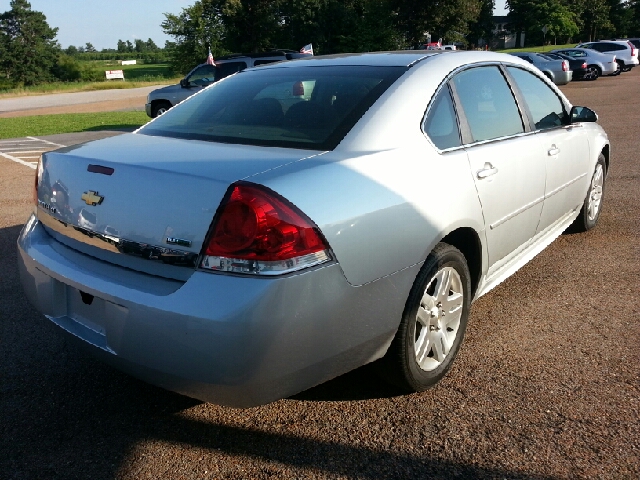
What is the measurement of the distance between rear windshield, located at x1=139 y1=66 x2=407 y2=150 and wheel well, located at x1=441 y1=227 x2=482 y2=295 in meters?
0.76

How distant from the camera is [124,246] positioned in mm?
2389

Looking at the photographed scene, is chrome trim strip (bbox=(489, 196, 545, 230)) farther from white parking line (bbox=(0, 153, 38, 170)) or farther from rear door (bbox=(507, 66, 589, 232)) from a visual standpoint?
white parking line (bbox=(0, 153, 38, 170))

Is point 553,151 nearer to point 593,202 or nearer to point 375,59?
point 375,59

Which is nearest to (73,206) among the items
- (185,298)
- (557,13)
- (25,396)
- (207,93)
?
(185,298)

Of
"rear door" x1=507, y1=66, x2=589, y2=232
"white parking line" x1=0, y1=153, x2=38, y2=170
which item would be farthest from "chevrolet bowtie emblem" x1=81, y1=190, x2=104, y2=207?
"white parking line" x1=0, y1=153, x2=38, y2=170

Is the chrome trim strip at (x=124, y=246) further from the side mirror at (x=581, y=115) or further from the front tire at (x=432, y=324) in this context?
the side mirror at (x=581, y=115)

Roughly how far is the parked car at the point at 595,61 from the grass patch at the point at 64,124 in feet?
70.6

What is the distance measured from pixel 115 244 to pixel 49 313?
565 mm

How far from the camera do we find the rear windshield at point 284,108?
2.81 m

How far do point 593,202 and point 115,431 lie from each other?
4.39 m

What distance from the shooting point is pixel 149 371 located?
2.33 m

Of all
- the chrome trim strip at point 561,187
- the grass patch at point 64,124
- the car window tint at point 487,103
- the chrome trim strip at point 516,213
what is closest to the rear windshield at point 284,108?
the car window tint at point 487,103

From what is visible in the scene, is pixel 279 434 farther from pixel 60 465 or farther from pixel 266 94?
pixel 266 94

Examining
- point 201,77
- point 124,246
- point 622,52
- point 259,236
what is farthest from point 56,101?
point 259,236
